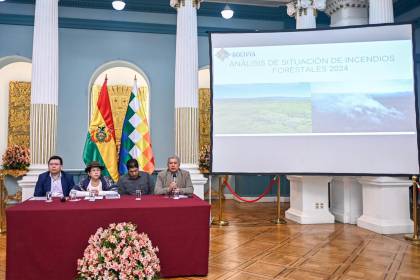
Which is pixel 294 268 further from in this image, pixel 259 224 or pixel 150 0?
pixel 150 0

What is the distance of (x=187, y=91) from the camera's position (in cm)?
687

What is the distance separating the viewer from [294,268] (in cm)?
429

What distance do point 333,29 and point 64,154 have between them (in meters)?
6.48

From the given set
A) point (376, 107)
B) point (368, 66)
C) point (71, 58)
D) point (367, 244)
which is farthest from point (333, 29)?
point (71, 58)

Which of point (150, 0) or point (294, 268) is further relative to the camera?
point (150, 0)

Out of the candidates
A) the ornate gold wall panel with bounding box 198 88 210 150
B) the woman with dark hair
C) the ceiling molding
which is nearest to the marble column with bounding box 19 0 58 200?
the woman with dark hair

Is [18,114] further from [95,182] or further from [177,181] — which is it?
[177,181]

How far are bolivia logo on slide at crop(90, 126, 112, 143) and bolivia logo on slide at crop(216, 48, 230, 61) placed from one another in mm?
2487

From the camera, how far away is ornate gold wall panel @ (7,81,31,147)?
31.8 feet

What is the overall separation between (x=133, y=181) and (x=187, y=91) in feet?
7.34

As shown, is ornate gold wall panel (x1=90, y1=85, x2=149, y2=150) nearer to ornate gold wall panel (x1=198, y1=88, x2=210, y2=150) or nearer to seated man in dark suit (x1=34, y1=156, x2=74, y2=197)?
ornate gold wall panel (x1=198, y1=88, x2=210, y2=150)

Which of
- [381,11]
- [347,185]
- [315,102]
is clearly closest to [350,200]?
[347,185]

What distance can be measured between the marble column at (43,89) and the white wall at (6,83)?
13.1 feet

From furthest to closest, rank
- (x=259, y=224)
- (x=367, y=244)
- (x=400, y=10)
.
Answer: (x=400, y=10), (x=259, y=224), (x=367, y=244)
